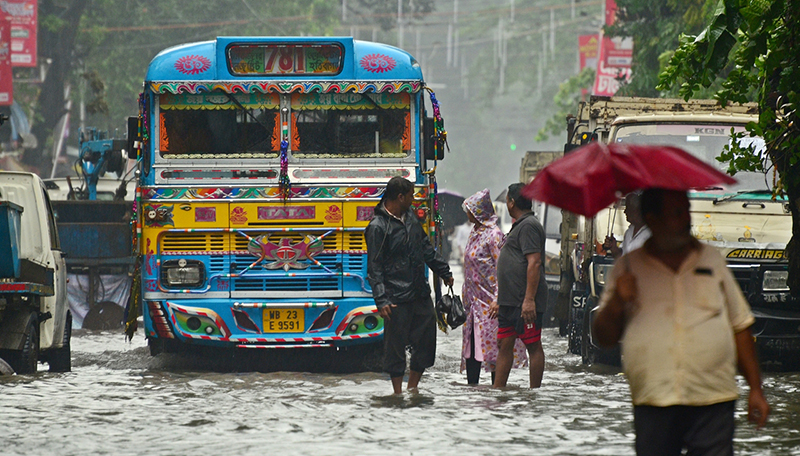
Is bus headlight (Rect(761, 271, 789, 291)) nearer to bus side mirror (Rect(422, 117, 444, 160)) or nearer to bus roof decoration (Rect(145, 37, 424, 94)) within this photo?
bus side mirror (Rect(422, 117, 444, 160))

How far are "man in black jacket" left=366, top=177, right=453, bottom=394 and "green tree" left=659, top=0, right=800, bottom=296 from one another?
212 centimetres

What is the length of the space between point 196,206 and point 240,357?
2358mm

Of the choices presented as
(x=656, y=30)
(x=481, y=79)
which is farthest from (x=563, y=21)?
(x=656, y=30)

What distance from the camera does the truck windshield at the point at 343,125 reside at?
37.0 ft

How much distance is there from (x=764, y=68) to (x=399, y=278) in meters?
2.97

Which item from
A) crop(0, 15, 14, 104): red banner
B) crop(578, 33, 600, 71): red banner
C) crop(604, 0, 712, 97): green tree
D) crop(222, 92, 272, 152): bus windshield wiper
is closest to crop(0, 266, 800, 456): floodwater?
crop(222, 92, 272, 152): bus windshield wiper

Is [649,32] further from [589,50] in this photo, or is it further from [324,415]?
[589,50]

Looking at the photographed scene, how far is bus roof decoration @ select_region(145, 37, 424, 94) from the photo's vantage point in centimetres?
1112

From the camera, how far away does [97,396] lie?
919cm

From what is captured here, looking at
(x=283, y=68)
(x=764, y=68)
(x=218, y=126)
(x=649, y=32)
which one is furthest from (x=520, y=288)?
(x=649, y=32)

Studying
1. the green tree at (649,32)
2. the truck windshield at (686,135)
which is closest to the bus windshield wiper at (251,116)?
the truck windshield at (686,135)

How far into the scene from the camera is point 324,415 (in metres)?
8.05

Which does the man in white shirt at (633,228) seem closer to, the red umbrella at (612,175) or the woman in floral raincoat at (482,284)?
the woman in floral raincoat at (482,284)

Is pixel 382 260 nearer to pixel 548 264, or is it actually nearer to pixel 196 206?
pixel 196 206
